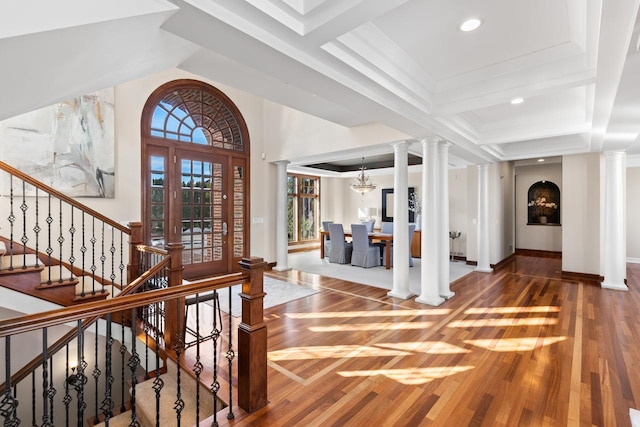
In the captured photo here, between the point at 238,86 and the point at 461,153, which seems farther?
the point at 461,153

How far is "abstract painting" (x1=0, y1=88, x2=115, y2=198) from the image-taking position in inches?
147

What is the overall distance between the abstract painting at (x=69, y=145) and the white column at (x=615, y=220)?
777 cm

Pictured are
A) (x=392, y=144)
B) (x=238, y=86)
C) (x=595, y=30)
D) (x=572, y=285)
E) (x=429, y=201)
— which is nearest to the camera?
(x=595, y=30)

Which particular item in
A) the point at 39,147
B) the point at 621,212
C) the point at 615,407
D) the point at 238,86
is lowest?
the point at 615,407

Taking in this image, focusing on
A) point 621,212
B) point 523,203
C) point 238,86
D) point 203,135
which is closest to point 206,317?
point 238,86

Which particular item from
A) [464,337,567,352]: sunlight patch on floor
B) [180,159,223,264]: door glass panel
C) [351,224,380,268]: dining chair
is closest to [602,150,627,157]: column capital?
[464,337,567,352]: sunlight patch on floor

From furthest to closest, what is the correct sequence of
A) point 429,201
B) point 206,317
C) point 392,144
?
1. point 392,144
2. point 429,201
3. point 206,317

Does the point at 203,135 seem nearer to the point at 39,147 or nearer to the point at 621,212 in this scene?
the point at 39,147

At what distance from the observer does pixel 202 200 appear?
221 inches

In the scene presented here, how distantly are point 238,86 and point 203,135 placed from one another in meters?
2.29

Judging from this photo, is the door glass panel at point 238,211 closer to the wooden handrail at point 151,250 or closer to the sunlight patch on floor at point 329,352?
the wooden handrail at point 151,250

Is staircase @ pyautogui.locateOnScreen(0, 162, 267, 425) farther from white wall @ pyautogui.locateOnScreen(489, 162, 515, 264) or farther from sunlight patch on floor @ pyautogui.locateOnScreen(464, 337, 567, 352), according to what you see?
white wall @ pyautogui.locateOnScreen(489, 162, 515, 264)

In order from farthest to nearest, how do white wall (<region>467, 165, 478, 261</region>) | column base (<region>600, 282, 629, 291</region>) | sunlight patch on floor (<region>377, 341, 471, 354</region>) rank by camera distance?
white wall (<region>467, 165, 478, 261</region>), column base (<region>600, 282, 629, 291</region>), sunlight patch on floor (<region>377, 341, 471, 354</region>)

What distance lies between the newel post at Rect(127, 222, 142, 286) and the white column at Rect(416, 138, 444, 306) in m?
3.84
